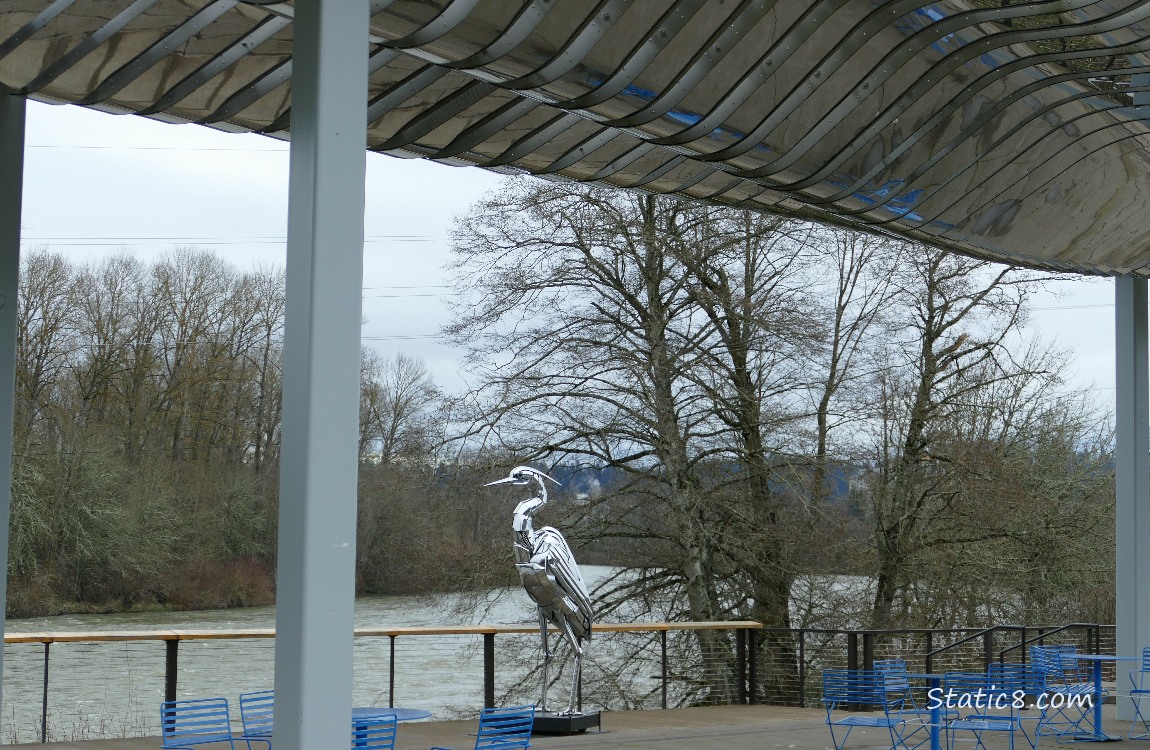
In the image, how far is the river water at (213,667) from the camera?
1802 cm

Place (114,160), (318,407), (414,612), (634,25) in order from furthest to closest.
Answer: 1. (114,160)
2. (414,612)
3. (634,25)
4. (318,407)

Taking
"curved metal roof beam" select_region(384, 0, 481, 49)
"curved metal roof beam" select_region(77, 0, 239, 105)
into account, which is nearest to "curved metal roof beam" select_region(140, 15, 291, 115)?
"curved metal roof beam" select_region(77, 0, 239, 105)

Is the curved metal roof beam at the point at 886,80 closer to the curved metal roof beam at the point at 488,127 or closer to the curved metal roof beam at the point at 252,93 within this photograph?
the curved metal roof beam at the point at 488,127

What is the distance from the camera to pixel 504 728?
764 centimetres

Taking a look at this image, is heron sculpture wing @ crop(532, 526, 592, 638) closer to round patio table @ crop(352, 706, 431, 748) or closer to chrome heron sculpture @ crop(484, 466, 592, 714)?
chrome heron sculpture @ crop(484, 466, 592, 714)

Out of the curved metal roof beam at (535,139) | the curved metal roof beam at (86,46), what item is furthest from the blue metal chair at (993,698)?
the curved metal roof beam at (86,46)

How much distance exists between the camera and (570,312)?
64.6 ft

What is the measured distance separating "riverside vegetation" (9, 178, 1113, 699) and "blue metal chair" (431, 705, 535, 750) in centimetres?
1061

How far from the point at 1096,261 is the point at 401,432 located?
1431 cm

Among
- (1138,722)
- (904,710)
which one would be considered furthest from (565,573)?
(1138,722)

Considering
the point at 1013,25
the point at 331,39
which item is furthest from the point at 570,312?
the point at 331,39

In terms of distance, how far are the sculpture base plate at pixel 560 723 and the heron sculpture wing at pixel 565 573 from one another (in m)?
0.71

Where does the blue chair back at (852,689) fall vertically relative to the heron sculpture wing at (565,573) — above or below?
below

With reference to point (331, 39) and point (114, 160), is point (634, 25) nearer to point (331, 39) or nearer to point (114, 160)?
point (331, 39)
